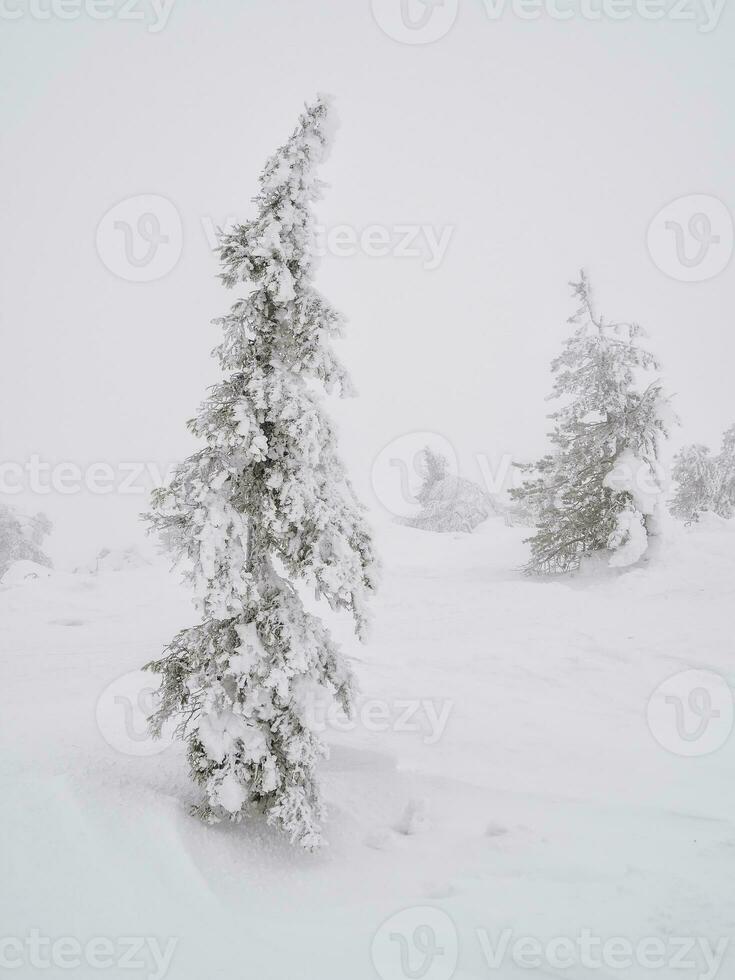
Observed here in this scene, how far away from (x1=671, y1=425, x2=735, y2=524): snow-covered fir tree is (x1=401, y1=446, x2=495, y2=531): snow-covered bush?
51.9 ft

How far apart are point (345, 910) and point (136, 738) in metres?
4.51

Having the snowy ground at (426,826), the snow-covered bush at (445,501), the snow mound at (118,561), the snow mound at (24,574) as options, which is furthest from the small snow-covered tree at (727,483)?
the snow mound at (24,574)

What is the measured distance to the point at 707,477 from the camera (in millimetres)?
32750

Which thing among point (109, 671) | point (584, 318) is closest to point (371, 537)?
point (109, 671)

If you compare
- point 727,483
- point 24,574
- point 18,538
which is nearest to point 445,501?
point 727,483

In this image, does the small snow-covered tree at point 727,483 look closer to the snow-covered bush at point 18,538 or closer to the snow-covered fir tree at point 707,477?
the snow-covered fir tree at point 707,477

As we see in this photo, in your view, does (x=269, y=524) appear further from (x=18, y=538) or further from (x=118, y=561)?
(x=18, y=538)

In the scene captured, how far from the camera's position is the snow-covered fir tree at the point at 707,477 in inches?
1293

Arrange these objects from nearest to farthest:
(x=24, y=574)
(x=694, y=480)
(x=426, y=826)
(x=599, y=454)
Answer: (x=426, y=826)
(x=599, y=454)
(x=24, y=574)
(x=694, y=480)

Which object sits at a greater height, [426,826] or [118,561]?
[426,826]

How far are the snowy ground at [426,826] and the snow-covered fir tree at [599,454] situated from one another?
537cm

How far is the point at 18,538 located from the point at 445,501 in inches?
1276

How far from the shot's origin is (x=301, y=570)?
22.3ft

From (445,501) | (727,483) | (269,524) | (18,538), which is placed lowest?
(18,538)
